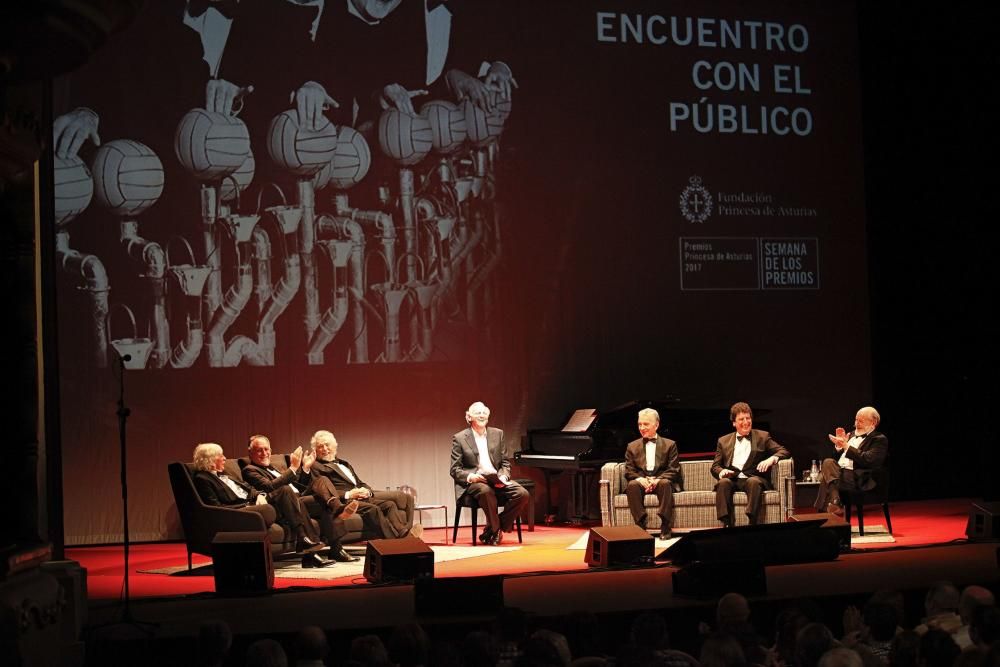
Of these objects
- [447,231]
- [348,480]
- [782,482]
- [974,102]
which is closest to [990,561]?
[782,482]

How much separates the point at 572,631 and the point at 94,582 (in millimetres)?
4639

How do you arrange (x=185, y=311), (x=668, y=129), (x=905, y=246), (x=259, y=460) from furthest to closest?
(x=905, y=246) < (x=668, y=129) < (x=185, y=311) < (x=259, y=460)

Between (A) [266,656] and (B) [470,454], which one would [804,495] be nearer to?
(B) [470,454]

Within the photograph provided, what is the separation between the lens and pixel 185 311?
10.0 m

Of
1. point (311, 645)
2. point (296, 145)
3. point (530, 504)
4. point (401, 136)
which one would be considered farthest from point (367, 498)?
point (311, 645)

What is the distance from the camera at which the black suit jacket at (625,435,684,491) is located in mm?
9336

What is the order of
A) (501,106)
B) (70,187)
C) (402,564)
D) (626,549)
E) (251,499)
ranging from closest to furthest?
(402,564) < (626,549) < (251,499) < (70,187) < (501,106)

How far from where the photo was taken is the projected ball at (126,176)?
32.3 ft

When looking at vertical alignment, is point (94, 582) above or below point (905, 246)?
below

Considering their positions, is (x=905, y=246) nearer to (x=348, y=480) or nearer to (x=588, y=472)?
(x=588, y=472)

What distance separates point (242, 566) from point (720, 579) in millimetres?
2615

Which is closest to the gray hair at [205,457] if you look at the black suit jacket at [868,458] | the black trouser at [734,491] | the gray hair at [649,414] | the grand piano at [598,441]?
the grand piano at [598,441]

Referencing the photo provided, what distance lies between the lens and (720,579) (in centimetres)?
593

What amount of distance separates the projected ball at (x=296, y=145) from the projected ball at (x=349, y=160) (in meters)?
0.09
